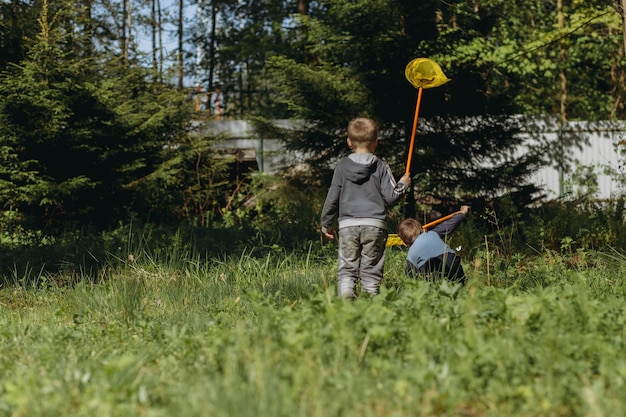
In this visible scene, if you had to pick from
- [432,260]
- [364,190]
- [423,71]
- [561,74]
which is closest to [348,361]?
[364,190]

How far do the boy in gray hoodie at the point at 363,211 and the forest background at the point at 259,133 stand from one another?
9.26 feet

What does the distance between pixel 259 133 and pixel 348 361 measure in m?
8.50

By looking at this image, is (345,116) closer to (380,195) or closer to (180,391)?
(380,195)

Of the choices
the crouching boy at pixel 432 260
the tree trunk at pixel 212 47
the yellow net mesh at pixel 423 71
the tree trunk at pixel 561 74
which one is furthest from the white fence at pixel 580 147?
the tree trunk at pixel 212 47

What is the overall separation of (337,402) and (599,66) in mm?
22839

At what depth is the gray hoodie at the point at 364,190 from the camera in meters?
5.84

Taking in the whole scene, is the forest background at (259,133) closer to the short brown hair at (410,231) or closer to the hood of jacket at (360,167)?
the short brown hair at (410,231)

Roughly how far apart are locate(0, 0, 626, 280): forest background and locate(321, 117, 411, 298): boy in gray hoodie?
2823 millimetres

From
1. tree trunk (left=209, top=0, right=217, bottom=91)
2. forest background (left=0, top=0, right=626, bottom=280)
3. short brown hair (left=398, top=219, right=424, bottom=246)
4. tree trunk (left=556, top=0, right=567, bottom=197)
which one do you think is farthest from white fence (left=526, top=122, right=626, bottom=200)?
tree trunk (left=209, top=0, right=217, bottom=91)

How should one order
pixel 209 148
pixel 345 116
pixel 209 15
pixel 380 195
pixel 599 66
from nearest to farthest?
pixel 380 195
pixel 345 116
pixel 209 148
pixel 599 66
pixel 209 15

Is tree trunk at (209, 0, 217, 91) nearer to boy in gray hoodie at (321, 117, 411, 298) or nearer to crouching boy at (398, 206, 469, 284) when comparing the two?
crouching boy at (398, 206, 469, 284)

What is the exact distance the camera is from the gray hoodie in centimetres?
584

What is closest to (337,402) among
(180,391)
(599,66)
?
(180,391)

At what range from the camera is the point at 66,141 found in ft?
39.8
